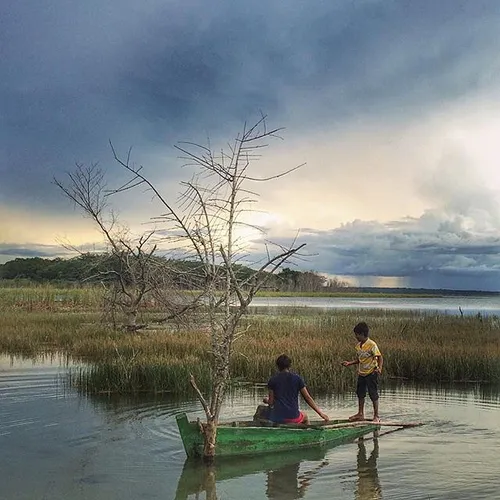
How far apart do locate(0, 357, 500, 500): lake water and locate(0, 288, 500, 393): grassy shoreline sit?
130 cm

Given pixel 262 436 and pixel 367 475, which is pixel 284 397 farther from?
pixel 367 475

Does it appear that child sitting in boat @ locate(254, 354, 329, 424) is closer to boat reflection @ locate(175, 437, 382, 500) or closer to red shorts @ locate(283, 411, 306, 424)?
red shorts @ locate(283, 411, 306, 424)

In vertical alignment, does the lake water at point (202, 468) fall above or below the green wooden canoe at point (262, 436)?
below

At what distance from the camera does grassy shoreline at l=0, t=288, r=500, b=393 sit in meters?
14.4

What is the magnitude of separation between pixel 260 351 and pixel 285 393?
7.93 metres

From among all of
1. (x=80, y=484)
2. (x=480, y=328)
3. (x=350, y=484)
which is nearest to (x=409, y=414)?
(x=350, y=484)

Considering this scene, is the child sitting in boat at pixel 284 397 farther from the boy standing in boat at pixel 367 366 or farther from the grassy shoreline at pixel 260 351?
the grassy shoreline at pixel 260 351

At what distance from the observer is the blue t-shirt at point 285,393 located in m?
9.37

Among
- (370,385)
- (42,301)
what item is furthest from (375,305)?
(370,385)

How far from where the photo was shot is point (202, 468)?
858 cm

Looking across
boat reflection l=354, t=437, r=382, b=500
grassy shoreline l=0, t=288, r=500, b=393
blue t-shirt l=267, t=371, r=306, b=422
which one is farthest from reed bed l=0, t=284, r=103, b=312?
boat reflection l=354, t=437, r=382, b=500

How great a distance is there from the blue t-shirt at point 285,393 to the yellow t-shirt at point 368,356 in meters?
1.92

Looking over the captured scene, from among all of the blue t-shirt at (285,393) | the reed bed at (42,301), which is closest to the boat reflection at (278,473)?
the blue t-shirt at (285,393)

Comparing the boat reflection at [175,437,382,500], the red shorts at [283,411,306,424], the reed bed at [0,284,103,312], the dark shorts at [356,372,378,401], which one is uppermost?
the reed bed at [0,284,103,312]
